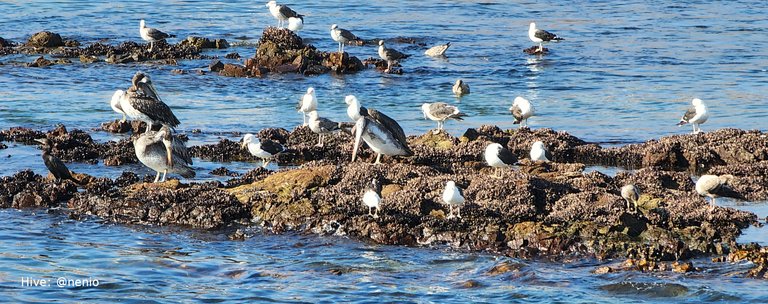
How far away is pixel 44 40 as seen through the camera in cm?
3091

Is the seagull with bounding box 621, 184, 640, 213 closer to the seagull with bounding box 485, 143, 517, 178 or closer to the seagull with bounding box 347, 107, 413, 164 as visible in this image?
the seagull with bounding box 485, 143, 517, 178

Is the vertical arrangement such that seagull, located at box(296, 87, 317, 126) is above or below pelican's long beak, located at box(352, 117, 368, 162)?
below

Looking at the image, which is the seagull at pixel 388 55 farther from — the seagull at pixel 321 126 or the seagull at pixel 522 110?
the seagull at pixel 321 126

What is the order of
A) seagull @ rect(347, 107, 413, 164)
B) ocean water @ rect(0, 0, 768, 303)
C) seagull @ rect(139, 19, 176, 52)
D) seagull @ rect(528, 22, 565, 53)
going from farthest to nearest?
seagull @ rect(528, 22, 565, 53) < seagull @ rect(139, 19, 176, 52) < seagull @ rect(347, 107, 413, 164) < ocean water @ rect(0, 0, 768, 303)

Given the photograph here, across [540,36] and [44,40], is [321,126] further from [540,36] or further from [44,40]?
[540,36]

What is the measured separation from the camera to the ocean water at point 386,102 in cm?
1080

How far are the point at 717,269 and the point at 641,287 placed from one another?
3.01 feet

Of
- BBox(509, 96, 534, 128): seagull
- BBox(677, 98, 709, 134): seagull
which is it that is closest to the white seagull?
BBox(509, 96, 534, 128): seagull

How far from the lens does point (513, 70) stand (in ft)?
95.8

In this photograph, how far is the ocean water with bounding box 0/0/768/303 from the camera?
1080cm

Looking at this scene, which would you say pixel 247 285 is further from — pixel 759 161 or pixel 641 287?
pixel 759 161

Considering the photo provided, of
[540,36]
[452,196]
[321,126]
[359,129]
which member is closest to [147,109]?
[321,126]

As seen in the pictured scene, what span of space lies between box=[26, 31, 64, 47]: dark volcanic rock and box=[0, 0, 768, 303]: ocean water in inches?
69.1

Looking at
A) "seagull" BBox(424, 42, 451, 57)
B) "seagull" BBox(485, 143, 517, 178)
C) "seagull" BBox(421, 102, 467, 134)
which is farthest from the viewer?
"seagull" BBox(424, 42, 451, 57)
